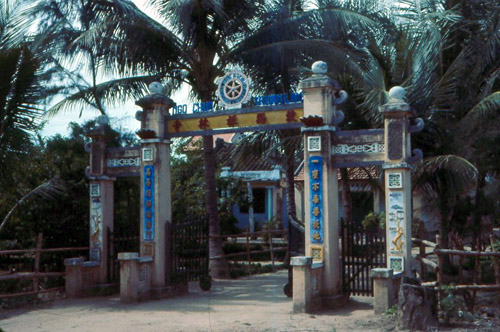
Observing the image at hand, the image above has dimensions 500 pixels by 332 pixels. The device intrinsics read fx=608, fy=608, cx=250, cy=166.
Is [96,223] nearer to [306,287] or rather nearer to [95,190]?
[95,190]

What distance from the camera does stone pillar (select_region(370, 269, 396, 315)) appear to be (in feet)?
30.1

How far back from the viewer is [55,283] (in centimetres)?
1367

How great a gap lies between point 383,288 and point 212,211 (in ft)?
22.3

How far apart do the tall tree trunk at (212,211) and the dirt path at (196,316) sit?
2.85m

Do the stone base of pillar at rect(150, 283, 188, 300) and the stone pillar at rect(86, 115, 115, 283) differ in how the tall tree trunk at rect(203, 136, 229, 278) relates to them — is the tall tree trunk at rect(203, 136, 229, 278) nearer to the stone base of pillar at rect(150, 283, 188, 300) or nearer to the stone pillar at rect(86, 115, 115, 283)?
the stone base of pillar at rect(150, 283, 188, 300)

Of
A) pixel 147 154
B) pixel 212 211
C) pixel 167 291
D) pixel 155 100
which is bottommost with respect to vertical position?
pixel 167 291

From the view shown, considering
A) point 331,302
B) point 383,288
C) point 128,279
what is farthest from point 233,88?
point 383,288

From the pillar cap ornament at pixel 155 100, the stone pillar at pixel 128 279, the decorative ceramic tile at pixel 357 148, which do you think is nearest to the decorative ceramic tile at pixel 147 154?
the pillar cap ornament at pixel 155 100

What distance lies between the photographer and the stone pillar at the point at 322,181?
1032cm

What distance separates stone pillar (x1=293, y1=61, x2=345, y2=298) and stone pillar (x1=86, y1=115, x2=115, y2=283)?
14.9 ft

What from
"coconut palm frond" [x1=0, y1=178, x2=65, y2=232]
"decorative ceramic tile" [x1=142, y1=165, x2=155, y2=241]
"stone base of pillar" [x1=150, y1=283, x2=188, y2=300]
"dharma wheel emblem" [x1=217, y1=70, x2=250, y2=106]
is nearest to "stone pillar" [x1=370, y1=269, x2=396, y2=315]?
"dharma wheel emblem" [x1=217, y1=70, x2=250, y2=106]

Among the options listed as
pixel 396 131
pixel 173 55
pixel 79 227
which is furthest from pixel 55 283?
pixel 396 131

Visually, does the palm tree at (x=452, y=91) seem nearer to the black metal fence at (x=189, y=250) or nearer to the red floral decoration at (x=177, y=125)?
the red floral decoration at (x=177, y=125)

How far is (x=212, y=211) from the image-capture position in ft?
50.1
